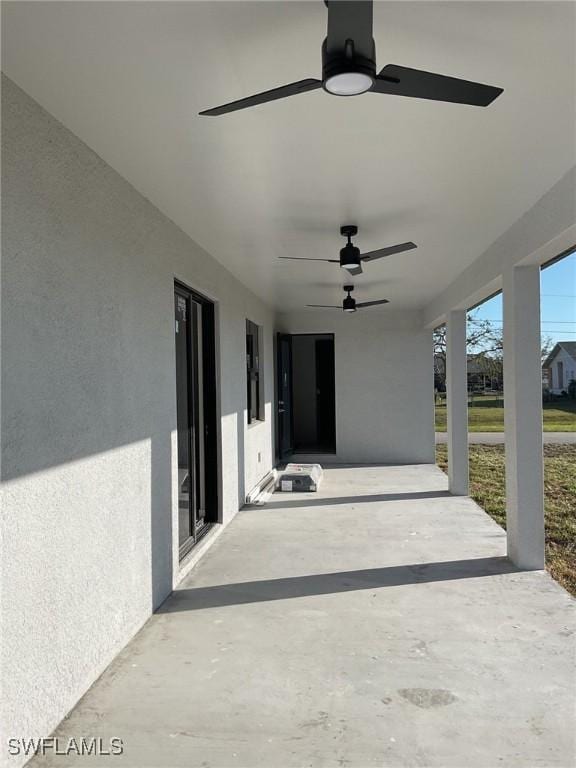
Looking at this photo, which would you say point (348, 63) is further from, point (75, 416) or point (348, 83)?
point (75, 416)

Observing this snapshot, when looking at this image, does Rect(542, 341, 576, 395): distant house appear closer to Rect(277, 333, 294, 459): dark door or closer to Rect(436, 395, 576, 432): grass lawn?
Rect(436, 395, 576, 432): grass lawn

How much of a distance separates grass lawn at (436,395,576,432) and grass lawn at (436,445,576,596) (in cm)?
294

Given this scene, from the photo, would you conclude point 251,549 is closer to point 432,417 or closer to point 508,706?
point 508,706

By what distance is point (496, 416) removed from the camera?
58.5 ft

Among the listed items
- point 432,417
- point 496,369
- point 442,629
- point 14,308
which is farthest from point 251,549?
point 496,369

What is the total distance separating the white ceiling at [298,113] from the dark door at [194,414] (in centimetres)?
90

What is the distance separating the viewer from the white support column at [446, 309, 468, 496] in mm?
7145

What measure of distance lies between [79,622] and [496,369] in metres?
19.3

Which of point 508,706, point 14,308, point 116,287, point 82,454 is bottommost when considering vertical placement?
point 508,706

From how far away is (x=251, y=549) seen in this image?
16.1 ft

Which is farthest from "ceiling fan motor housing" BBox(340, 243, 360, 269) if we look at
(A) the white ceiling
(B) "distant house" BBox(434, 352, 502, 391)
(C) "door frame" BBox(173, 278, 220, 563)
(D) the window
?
(B) "distant house" BBox(434, 352, 502, 391)


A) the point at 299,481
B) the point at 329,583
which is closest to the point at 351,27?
the point at 329,583

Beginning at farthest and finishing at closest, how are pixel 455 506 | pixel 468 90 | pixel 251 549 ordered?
pixel 455 506 < pixel 251 549 < pixel 468 90

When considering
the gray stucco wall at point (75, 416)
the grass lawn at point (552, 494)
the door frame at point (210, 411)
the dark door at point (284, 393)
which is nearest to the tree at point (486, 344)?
the grass lawn at point (552, 494)
